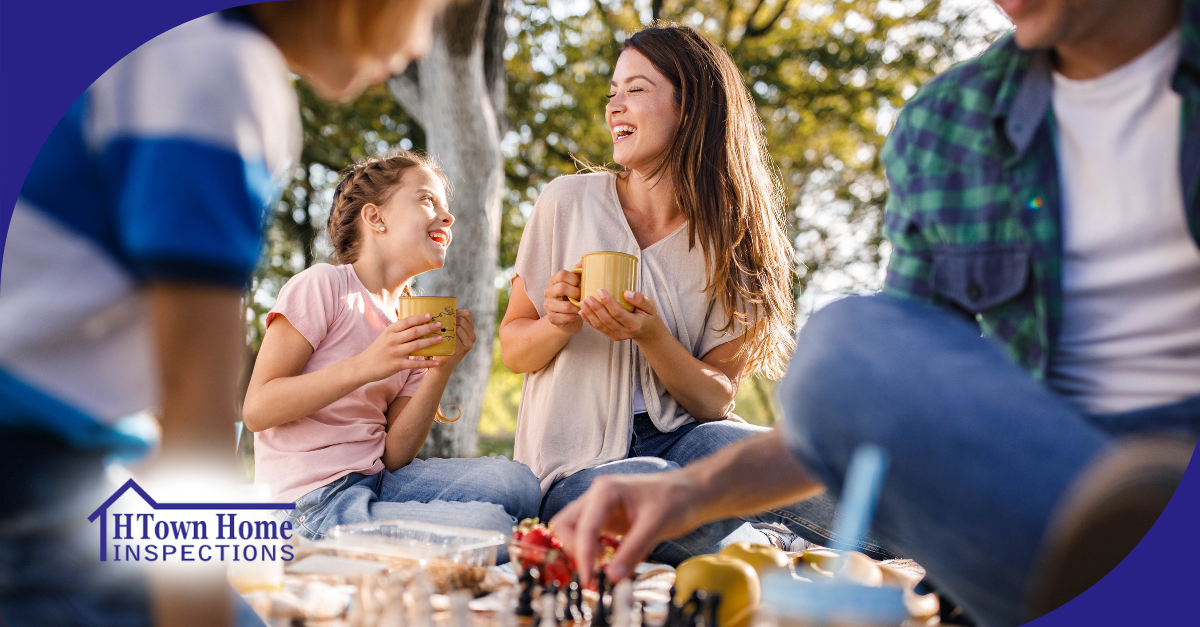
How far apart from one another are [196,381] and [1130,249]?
85 centimetres

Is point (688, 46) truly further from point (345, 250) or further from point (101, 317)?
point (101, 317)

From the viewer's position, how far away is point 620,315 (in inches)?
55.2

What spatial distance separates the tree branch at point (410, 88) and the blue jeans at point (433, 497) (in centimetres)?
103

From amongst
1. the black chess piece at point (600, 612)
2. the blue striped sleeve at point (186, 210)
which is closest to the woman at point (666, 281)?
the black chess piece at point (600, 612)

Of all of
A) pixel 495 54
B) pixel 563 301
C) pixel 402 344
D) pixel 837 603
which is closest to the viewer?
pixel 837 603

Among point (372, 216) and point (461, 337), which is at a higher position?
point (372, 216)

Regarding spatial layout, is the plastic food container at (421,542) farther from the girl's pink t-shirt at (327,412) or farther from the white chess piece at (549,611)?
the girl's pink t-shirt at (327,412)

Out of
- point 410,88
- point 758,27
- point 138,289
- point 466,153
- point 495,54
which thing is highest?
point 758,27

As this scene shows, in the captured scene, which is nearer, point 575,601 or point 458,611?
point 458,611

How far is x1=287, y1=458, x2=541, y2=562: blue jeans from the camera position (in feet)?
4.52

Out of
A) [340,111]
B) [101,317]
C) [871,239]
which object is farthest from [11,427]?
[871,239]

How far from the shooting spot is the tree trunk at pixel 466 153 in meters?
2.14

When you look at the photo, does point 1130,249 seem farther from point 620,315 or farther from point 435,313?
point 435,313

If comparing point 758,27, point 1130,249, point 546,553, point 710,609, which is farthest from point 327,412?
point 758,27
